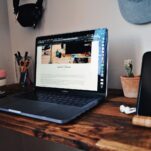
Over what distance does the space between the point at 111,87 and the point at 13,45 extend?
815 millimetres

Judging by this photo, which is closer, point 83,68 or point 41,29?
point 83,68

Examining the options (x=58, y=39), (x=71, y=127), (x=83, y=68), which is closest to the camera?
(x=71, y=127)

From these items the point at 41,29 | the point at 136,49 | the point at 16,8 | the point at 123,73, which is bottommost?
the point at 123,73

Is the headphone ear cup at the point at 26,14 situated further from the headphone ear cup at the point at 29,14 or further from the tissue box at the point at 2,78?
the tissue box at the point at 2,78

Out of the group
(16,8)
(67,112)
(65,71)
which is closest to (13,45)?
(16,8)

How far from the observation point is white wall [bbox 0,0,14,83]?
1.40 m

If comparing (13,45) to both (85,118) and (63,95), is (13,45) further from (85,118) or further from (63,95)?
(85,118)

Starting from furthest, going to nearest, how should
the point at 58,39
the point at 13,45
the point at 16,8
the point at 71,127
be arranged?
1. the point at 13,45
2. the point at 16,8
3. the point at 58,39
4. the point at 71,127

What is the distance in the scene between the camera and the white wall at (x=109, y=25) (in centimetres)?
93

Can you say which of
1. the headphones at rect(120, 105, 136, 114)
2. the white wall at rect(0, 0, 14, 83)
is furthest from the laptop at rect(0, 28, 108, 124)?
the white wall at rect(0, 0, 14, 83)

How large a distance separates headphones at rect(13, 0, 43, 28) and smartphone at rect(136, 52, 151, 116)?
2.50 feet

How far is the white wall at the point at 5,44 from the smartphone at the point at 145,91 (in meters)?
1.04

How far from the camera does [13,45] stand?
1.46 m

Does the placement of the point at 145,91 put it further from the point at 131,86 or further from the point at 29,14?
the point at 29,14
